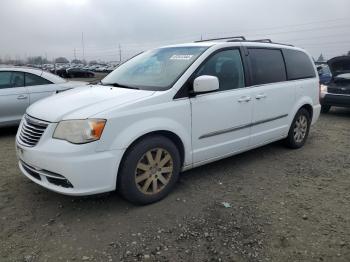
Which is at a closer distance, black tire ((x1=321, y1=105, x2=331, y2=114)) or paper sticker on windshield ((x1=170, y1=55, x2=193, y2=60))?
paper sticker on windshield ((x1=170, y1=55, x2=193, y2=60))

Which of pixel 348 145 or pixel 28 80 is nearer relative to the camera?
pixel 348 145

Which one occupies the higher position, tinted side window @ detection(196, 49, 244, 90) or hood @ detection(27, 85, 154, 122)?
tinted side window @ detection(196, 49, 244, 90)

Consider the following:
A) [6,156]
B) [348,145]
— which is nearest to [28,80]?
[6,156]

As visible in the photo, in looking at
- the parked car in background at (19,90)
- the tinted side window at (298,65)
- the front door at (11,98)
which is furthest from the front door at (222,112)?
the front door at (11,98)

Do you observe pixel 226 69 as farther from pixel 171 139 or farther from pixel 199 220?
pixel 199 220

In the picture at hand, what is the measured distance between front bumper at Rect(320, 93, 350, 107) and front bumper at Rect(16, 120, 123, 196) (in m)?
7.96

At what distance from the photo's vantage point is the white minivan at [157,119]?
10.6 ft

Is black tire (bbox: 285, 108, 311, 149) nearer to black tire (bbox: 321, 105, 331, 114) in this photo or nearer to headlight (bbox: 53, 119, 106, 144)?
headlight (bbox: 53, 119, 106, 144)

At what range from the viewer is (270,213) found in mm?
3541

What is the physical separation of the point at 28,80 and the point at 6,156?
2.22 metres

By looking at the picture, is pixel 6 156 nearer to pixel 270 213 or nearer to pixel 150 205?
pixel 150 205

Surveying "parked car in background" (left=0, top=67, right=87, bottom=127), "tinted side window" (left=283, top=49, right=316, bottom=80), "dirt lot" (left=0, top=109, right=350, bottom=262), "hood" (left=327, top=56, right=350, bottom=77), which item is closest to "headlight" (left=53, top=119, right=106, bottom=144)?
"dirt lot" (left=0, top=109, right=350, bottom=262)

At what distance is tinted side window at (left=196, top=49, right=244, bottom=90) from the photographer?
4.16 metres

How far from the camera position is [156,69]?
427cm
